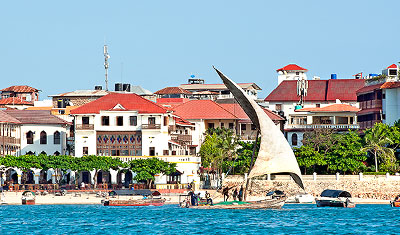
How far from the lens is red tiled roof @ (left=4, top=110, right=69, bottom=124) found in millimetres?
119625

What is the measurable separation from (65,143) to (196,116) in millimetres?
16339

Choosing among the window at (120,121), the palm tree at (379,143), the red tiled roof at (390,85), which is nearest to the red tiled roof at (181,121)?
the window at (120,121)

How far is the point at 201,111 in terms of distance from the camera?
422 feet

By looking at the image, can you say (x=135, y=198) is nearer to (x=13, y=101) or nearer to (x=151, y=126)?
(x=151, y=126)

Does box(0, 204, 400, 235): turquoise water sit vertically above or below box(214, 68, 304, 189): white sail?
below

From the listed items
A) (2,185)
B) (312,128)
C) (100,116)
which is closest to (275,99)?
(312,128)

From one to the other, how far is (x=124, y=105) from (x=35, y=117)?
12.8m

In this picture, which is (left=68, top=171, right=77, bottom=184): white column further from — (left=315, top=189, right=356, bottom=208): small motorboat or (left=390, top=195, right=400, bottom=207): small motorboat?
(left=390, top=195, right=400, bottom=207): small motorboat

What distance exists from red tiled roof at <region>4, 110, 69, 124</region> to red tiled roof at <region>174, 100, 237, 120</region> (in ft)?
50.8

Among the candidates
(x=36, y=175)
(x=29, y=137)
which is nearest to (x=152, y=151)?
(x=36, y=175)

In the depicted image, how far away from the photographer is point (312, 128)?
117688mm

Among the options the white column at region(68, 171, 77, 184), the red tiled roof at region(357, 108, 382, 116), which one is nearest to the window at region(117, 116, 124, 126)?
the white column at region(68, 171, 77, 184)

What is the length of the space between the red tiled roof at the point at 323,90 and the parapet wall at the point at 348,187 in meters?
43.3

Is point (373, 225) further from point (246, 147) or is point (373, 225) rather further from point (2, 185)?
point (2, 185)
